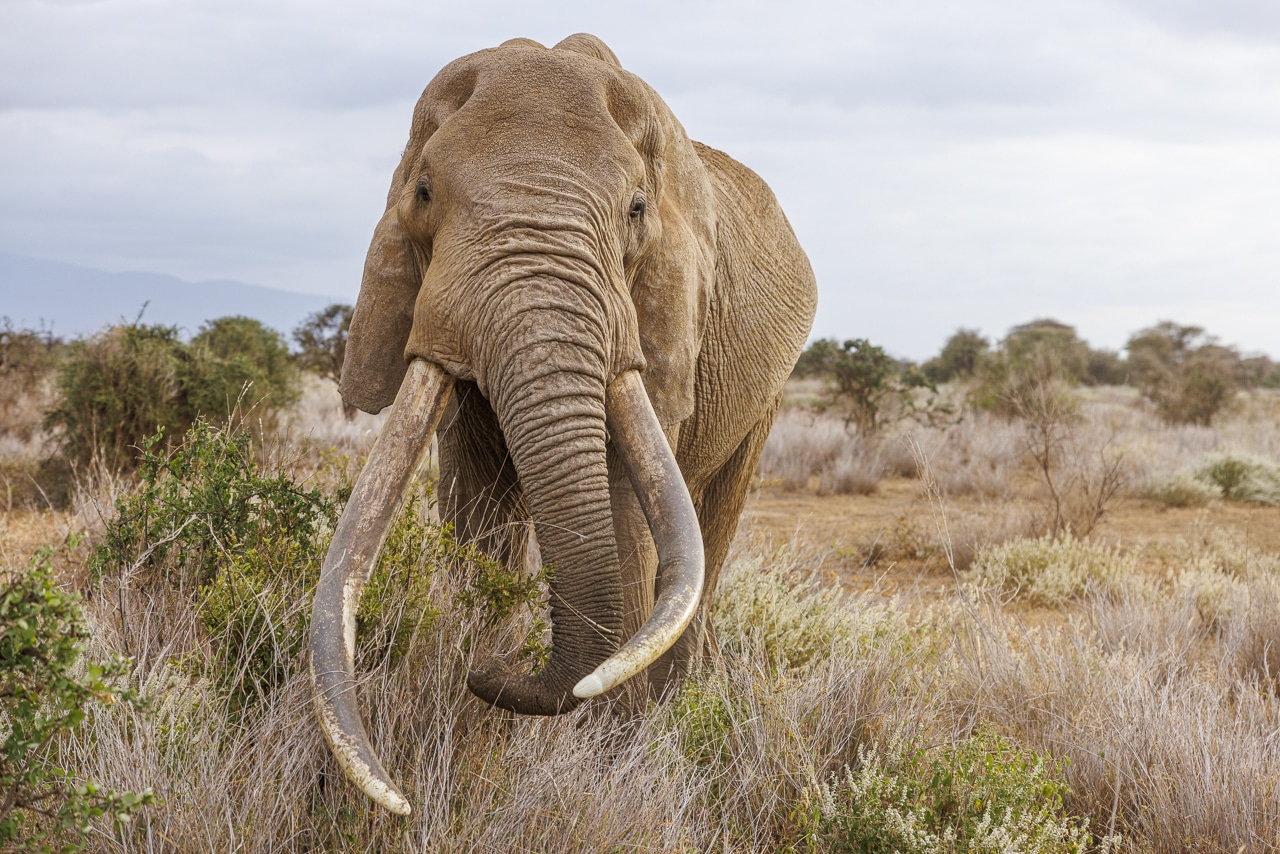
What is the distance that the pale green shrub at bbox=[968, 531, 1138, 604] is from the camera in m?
7.69

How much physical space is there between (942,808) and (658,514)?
1.44 metres

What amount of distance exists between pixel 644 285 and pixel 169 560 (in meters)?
2.07

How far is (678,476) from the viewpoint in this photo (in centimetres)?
312

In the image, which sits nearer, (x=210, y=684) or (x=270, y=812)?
(x=270, y=812)

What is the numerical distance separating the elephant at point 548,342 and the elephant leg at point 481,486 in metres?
0.03

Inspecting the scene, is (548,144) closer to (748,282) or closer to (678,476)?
(678,476)

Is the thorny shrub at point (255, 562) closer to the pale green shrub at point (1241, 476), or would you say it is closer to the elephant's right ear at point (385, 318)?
the elephant's right ear at point (385, 318)

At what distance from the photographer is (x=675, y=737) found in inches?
148

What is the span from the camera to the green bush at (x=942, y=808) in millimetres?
3178

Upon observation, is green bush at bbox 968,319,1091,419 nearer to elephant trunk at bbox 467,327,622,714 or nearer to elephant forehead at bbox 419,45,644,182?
elephant forehead at bbox 419,45,644,182

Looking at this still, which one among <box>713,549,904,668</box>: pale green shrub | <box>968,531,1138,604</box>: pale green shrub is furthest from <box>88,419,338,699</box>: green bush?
<box>968,531,1138,604</box>: pale green shrub

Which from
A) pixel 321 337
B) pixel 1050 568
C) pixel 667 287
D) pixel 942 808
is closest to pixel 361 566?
pixel 667 287

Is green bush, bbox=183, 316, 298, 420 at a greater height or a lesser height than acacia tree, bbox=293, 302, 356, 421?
lesser

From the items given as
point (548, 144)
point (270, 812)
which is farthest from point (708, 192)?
point (270, 812)
